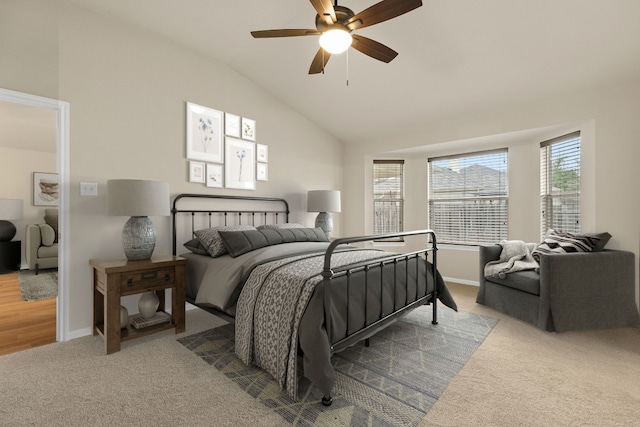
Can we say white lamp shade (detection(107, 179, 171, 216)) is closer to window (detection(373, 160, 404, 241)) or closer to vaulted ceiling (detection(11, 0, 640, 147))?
vaulted ceiling (detection(11, 0, 640, 147))

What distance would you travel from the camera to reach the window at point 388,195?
5.14 meters

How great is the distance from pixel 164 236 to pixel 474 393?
3.01 meters

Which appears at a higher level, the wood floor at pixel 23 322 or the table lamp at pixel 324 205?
the table lamp at pixel 324 205

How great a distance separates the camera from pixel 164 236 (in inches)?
125

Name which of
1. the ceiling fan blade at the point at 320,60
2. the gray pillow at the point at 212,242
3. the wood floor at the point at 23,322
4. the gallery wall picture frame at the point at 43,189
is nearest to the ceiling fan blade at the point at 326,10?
the ceiling fan blade at the point at 320,60

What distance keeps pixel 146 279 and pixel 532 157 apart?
4.70m

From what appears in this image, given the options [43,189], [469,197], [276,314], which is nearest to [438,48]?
[469,197]

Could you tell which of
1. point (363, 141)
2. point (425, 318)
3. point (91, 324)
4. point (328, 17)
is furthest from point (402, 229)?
point (91, 324)

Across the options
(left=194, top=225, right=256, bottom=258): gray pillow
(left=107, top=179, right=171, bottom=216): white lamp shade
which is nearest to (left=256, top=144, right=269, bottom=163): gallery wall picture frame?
(left=194, top=225, right=256, bottom=258): gray pillow

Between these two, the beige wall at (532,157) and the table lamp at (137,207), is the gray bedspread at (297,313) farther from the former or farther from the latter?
the beige wall at (532,157)

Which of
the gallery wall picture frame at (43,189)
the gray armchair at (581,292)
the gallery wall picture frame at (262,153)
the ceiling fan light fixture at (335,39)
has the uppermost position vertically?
the ceiling fan light fixture at (335,39)

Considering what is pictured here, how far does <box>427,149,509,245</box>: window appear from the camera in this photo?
437cm

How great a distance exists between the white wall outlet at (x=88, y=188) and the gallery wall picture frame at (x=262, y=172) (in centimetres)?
176

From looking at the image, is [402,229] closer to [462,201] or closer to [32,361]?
[462,201]
